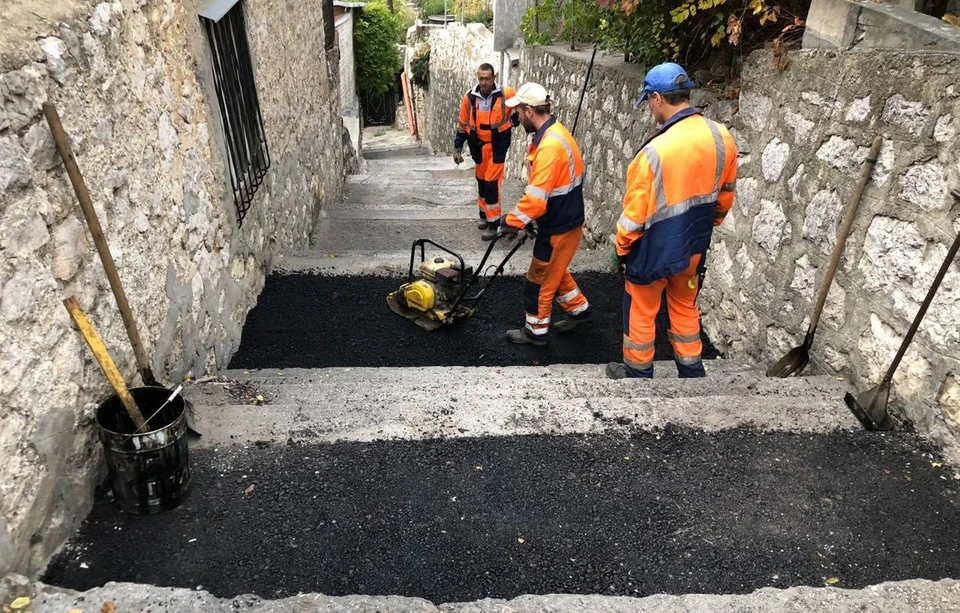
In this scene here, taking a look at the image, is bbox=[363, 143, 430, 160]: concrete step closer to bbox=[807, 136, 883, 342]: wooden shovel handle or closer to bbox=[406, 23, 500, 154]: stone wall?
bbox=[406, 23, 500, 154]: stone wall

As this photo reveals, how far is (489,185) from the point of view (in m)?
7.55

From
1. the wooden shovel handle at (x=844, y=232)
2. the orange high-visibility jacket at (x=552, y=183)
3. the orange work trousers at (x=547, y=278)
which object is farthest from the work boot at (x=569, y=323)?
the wooden shovel handle at (x=844, y=232)

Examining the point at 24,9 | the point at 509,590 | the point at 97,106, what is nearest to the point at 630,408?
the point at 509,590

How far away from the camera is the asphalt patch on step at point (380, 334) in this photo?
4.34 m

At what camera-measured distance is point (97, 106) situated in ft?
7.67

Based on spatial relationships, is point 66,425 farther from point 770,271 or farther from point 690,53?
point 690,53

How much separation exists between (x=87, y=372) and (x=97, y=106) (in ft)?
3.33

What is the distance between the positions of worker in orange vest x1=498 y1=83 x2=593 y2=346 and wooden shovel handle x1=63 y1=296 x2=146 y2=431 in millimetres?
2649

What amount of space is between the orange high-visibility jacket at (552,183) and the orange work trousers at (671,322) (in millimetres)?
904

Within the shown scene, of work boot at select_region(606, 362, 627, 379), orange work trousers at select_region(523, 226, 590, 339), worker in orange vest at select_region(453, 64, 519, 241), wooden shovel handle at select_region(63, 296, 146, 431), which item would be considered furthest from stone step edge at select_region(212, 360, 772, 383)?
worker in orange vest at select_region(453, 64, 519, 241)

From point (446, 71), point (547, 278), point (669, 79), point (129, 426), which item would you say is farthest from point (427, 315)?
point (446, 71)

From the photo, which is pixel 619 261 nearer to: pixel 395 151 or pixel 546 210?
pixel 546 210

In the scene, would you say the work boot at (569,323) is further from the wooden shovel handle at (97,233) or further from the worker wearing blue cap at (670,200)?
the wooden shovel handle at (97,233)

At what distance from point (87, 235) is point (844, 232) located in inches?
128
